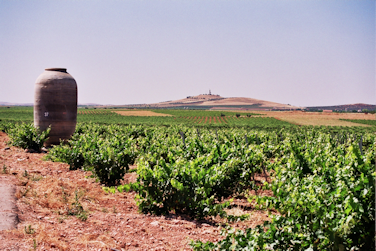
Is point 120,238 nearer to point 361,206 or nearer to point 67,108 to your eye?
point 361,206

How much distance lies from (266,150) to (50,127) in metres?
10.4

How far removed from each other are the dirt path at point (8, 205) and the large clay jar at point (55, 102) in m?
8.15

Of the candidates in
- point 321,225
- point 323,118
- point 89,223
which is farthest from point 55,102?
point 323,118

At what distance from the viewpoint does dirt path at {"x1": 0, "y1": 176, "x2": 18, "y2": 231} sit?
4411mm

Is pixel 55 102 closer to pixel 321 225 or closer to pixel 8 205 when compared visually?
pixel 8 205

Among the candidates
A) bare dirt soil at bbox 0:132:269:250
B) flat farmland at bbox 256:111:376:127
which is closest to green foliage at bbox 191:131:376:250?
bare dirt soil at bbox 0:132:269:250

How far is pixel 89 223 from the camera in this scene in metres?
5.02

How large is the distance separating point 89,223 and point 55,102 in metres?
10.8

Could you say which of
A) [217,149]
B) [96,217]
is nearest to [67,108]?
[217,149]

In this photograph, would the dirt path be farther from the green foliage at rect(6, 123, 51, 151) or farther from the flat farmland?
the flat farmland

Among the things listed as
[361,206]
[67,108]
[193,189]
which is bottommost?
[193,189]

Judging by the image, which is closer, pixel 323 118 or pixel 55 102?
pixel 55 102

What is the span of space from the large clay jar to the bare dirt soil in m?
7.34

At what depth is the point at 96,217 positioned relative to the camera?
5.39 meters
